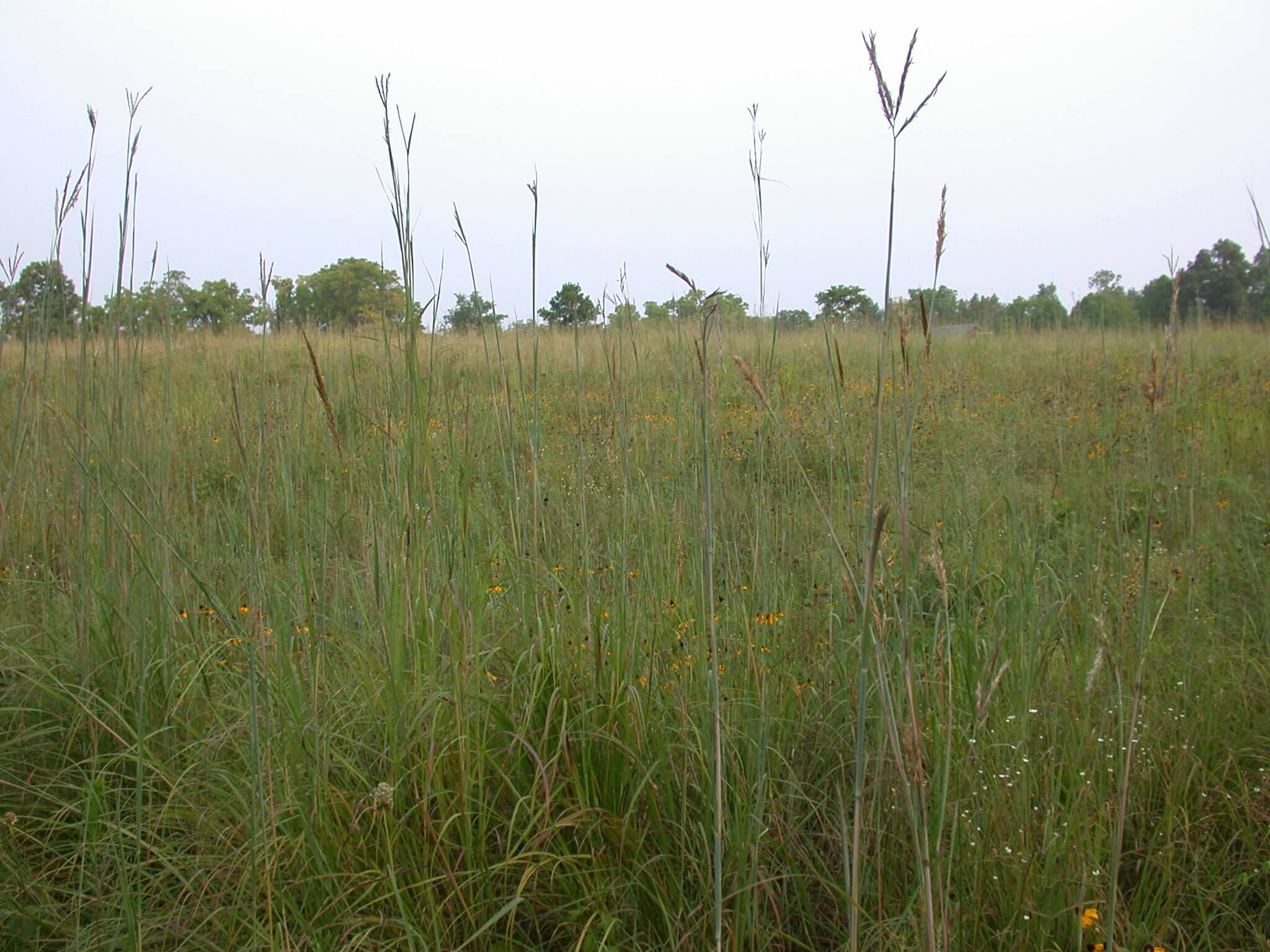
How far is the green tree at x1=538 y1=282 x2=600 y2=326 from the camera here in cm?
195

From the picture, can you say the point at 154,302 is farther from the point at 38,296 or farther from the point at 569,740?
the point at 569,740

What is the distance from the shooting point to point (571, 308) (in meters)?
2.05

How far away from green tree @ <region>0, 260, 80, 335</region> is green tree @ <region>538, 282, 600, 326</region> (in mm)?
1056

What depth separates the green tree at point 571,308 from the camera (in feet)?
6.40

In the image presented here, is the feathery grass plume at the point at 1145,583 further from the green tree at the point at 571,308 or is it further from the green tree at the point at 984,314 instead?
the green tree at the point at 984,314

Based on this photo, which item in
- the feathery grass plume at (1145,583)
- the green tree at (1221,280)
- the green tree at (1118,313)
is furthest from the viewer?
the green tree at (1221,280)

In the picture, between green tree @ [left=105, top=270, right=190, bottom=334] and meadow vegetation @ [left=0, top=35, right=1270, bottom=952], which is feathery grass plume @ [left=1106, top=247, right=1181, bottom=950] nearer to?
meadow vegetation @ [left=0, top=35, right=1270, bottom=952]

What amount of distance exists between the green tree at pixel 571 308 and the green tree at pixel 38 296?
1056mm

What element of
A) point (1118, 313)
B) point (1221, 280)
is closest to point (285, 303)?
point (1118, 313)

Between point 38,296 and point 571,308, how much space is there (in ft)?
4.59

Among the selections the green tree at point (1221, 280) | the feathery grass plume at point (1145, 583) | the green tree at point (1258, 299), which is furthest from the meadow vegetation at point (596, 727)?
the green tree at point (1221, 280)

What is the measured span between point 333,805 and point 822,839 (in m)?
0.83

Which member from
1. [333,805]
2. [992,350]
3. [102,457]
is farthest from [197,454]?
[992,350]

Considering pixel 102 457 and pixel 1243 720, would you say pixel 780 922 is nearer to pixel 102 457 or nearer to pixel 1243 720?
pixel 1243 720
